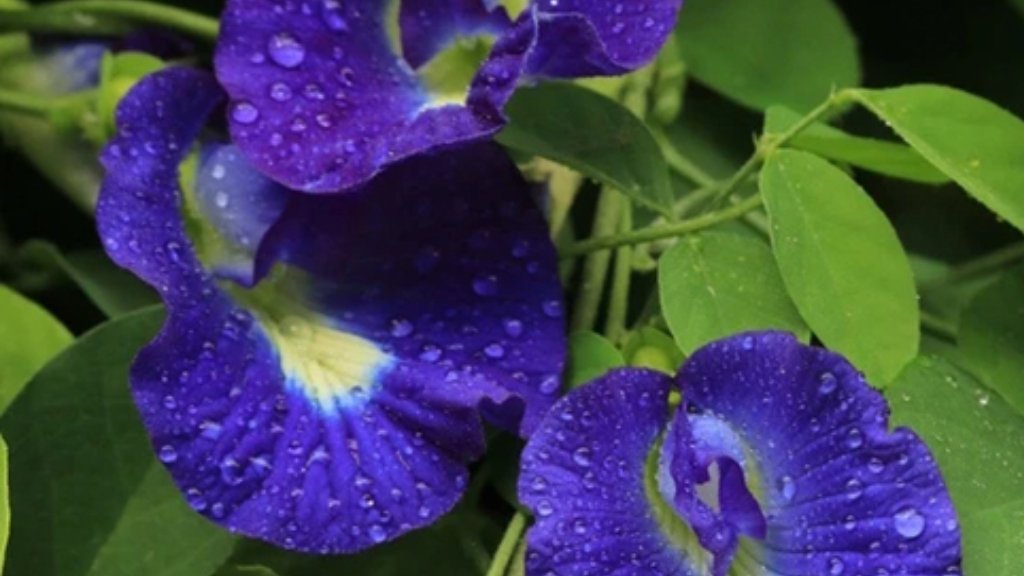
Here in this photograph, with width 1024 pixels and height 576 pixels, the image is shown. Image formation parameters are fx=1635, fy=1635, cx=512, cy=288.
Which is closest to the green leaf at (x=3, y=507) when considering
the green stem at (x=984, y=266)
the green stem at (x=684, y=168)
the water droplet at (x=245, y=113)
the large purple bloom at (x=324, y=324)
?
the large purple bloom at (x=324, y=324)

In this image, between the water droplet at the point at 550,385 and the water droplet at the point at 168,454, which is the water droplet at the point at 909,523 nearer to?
the water droplet at the point at 550,385

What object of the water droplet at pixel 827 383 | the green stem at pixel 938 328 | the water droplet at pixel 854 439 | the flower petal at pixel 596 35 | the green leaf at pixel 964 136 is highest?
the flower petal at pixel 596 35

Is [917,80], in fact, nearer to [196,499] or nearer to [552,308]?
[552,308]

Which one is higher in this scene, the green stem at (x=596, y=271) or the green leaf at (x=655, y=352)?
the green leaf at (x=655, y=352)

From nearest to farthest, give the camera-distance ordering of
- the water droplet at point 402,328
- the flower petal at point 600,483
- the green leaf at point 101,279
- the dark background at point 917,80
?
the flower petal at point 600,483
the water droplet at point 402,328
the green leaf at point 101,279
the dark background at point 917,80

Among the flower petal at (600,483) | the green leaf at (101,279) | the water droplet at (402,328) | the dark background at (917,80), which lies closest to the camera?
the flower petal at (600,483)

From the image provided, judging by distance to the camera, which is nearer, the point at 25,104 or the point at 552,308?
the point at 552,308

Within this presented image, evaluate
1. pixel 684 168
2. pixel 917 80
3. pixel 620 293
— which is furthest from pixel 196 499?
pixel 917 80
